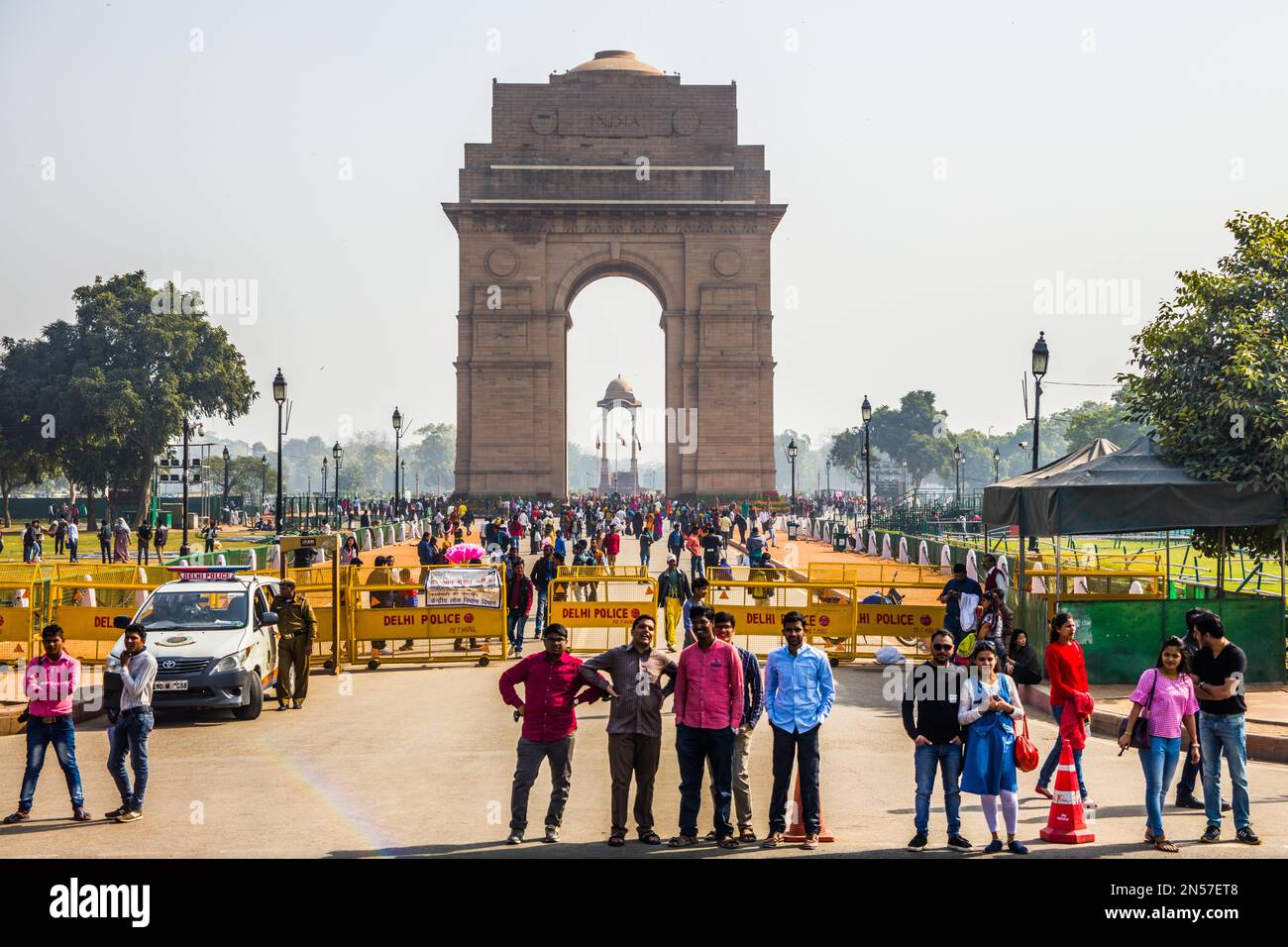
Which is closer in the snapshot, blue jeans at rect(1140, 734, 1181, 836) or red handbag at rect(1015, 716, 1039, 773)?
red handbag at rect(1015, 716, 1039, 773)

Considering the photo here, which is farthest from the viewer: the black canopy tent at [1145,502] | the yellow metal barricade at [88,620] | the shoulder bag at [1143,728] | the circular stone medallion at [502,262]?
the circular stone medallion at [502,262]

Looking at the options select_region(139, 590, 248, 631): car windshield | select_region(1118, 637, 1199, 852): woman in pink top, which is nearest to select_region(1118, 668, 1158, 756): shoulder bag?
select_region(1118, 637, 1199, 852): woman in pink top

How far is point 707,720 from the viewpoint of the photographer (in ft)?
32.1

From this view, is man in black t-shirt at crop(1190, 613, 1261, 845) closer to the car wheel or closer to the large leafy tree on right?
the large leafy tree on right

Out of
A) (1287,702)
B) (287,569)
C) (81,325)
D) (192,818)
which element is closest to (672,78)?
(81,325)

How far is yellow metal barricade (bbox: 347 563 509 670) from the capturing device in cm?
2005

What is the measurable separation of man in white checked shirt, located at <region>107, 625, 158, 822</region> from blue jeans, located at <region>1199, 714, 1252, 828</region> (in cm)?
786

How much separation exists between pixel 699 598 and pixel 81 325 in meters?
64.6

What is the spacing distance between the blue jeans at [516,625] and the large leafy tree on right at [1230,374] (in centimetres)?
915

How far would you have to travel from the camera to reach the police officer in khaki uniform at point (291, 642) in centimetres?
1602

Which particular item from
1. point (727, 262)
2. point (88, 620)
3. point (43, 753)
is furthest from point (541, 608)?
point (727, 262)

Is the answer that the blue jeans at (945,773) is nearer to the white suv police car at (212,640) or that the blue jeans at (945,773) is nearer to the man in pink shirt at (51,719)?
the man in pink shirt at (51,719)

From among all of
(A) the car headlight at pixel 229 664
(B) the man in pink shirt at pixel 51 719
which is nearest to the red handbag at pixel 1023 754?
(B) the man in pink shirt at pixel 51 719

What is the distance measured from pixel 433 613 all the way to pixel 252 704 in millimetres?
4919
